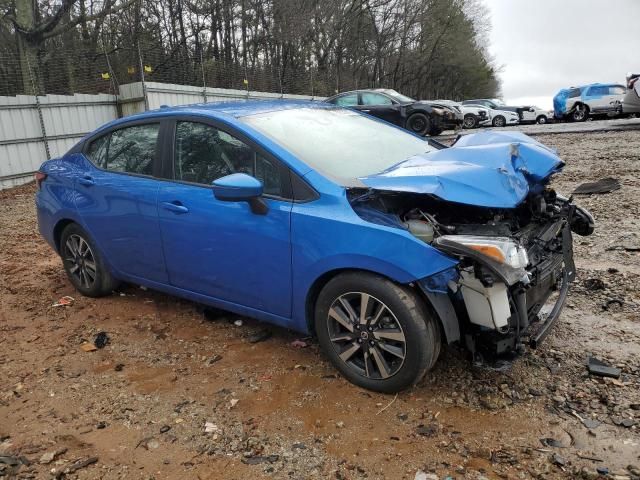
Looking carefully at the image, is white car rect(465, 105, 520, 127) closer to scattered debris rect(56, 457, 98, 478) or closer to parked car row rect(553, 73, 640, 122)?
parked car row rect(553, 73, 640, 122)

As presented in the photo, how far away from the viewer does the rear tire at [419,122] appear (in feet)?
51.0

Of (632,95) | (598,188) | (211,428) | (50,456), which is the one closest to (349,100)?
(632,95)

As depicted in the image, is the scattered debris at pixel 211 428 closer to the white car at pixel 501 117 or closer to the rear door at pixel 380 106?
the rear door at pixel 380 106

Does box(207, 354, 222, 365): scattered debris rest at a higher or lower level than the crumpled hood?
lower

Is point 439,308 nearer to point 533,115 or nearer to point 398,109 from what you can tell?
point 398,109

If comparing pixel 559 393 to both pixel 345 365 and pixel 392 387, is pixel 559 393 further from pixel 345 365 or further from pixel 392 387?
pixel 345 365

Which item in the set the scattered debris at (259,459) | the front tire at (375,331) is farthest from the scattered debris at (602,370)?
the scattered debris at (259,459)

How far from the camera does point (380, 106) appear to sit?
51.7ft

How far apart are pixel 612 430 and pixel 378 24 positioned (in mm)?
40126

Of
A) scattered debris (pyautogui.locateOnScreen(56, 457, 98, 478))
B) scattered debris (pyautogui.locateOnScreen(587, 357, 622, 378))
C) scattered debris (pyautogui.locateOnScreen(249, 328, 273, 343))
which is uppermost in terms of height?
scattered debris (pyautogui.locateOnScreen(587, 357, 622, 378))

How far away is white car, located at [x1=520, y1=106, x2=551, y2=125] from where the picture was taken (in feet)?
92.3

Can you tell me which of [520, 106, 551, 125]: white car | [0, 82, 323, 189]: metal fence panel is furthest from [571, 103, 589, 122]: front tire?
[0, 82, 323, 189]: metal fence panel

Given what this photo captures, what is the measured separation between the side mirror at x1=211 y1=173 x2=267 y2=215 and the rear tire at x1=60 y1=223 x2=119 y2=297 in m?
1.89

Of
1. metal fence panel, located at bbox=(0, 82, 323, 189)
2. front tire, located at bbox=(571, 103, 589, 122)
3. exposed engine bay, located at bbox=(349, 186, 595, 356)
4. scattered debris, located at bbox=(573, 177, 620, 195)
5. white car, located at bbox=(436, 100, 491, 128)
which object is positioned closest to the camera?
exposed engine bay, located at bbox=(349, 186, 595, 356)
